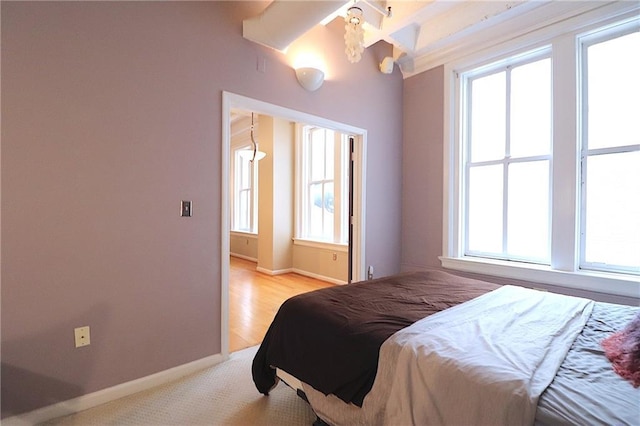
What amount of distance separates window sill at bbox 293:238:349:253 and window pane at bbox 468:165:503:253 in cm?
173

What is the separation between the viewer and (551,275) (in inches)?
101

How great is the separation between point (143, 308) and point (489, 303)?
2076mm

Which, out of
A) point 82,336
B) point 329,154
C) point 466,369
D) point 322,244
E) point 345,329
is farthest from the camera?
point 329,154

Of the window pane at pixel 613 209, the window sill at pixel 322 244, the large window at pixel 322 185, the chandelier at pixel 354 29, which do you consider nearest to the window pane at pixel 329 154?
the large window at pixel 322 185

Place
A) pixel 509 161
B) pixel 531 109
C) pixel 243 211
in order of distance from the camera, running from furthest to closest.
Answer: pixel 243 211 < pixel 509 161 < pixel 531 109

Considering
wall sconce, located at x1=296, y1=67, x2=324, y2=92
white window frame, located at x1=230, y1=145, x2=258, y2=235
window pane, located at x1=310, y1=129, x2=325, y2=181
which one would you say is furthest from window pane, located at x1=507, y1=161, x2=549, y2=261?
white window frame, located at x1=230, y1=145, x2=258, y2=235

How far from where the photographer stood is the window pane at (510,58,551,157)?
2.75 metres

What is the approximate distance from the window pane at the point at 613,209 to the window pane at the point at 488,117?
796 mm

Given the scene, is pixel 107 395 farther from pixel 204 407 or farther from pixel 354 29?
pixel 354 29

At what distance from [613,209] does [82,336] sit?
3836 mm

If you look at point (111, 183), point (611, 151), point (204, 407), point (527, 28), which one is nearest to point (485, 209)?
point (611, 151)

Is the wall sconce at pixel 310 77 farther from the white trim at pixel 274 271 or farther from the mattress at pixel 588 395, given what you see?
the white trim at pixel 274 271

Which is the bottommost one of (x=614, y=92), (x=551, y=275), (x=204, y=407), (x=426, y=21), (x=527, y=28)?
(x=204, y=407)

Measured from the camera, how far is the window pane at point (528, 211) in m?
2.76
